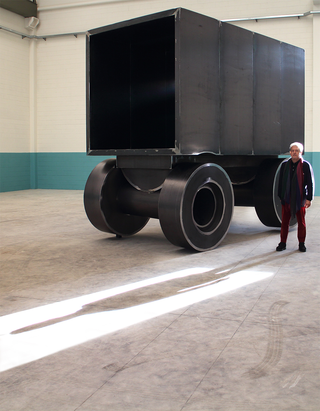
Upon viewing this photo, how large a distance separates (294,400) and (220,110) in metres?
4.50

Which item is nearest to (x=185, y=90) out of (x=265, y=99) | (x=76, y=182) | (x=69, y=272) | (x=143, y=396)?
(x=265, y=99)

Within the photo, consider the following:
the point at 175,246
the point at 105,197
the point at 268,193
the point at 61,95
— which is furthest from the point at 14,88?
the point at 175,246

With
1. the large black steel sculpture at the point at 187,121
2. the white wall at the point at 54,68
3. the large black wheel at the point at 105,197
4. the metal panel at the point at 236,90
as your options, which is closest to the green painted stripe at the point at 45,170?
the white wall at the point at 54,68

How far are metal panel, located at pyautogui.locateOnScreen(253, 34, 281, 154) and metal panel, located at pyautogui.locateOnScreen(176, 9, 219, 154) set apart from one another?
3.59ft

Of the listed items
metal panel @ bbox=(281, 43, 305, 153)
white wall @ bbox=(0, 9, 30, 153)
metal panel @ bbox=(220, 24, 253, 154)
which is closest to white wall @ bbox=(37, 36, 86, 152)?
white wall @ bbox=(0, 9, 30, 153)

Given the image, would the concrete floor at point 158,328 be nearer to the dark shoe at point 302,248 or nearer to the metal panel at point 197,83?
the dark shoe at point 302,248

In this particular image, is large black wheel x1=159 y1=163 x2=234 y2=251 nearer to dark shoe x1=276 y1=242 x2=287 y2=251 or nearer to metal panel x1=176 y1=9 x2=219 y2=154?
metal panel x1=176 y1=9 x2=219 y2=154

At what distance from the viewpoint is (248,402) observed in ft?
7.82

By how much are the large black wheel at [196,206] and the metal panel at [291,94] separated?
77.5 inches

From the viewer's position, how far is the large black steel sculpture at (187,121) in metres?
5.79

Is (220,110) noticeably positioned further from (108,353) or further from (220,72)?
(108,353)

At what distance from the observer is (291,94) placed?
787 cm

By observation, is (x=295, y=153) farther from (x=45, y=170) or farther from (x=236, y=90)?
(x=45, y=170)

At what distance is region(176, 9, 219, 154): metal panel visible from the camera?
18.3 feet
